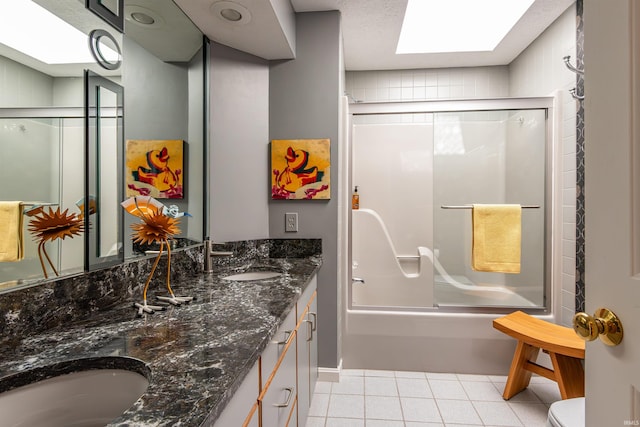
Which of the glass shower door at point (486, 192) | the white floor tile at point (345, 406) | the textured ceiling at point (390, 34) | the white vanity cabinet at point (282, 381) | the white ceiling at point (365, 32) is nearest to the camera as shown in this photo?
the white vanity cabinet at point (282, 381)

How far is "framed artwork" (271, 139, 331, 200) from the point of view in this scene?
2197 millimetres

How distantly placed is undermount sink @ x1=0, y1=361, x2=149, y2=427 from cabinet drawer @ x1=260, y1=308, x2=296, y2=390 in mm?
340

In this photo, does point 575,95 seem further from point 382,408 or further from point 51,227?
point 51,227

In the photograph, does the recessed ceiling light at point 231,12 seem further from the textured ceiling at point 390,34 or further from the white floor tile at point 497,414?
the white floor tile at point 497,414

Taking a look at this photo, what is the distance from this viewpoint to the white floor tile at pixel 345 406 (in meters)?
1.87

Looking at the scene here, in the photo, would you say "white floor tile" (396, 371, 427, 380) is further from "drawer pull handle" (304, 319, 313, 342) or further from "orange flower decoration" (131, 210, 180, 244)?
"orange flower decoration" (131, 210, 180, 244)

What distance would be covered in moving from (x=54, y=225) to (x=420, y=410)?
1.99 m

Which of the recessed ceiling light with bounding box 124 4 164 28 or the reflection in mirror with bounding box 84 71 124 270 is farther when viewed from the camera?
the recessed ceiling light with bounding box 124 4 164 28

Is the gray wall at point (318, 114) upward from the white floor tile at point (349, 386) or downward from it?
upward

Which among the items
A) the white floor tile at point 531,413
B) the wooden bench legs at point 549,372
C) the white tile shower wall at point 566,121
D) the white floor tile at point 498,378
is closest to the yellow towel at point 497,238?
the white tile shower wall at point 566,121

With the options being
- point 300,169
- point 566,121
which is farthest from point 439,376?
point 566,121

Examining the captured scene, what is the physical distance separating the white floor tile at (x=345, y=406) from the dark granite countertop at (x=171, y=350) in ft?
3.43

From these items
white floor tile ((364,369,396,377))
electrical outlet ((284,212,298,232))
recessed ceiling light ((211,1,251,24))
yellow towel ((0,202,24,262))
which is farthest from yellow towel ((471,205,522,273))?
yellow towel ((0,202,24,262))

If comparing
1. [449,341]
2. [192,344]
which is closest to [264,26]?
[192,344]
